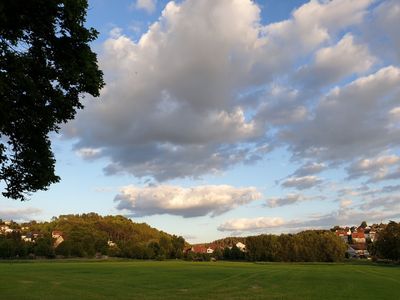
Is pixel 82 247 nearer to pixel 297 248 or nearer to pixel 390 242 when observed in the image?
pixel 297 248

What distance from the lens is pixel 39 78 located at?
19.6 m

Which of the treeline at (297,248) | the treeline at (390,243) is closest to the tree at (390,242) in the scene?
the treeline at (390,243)

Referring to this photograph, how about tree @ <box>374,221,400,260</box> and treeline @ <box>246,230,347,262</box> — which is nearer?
tree @ <box>374,221,400,260</box>

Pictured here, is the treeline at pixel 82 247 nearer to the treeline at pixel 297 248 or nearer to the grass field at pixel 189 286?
the treeline at pixel 297 248

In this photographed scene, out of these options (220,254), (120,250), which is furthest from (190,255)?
(120,250)

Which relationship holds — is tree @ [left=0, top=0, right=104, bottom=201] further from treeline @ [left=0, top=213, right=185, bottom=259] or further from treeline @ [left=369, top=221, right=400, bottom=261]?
treeline @ [left=0, top=213, right=185, bottom=259]

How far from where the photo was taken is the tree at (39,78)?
58.1 ft

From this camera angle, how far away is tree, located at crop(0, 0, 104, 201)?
17.7 metres

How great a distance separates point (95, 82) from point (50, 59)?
2028 millimetres

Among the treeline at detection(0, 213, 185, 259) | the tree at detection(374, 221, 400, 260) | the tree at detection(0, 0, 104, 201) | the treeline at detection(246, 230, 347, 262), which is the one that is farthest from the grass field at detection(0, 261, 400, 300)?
the treeline at detection(246, 230, 347, 262)

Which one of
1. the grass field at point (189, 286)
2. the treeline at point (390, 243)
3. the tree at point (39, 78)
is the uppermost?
the treeline at point (390, 243)

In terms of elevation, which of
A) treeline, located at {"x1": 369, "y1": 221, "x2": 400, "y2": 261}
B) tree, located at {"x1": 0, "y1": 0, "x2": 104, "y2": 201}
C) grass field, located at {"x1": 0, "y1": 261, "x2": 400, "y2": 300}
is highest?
treeline, located at {"x1": 369, "y1": 221, "x2": 400, "y2": 261}

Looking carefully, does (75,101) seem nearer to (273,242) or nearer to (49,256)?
(49,256)

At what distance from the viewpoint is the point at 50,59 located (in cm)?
1977
